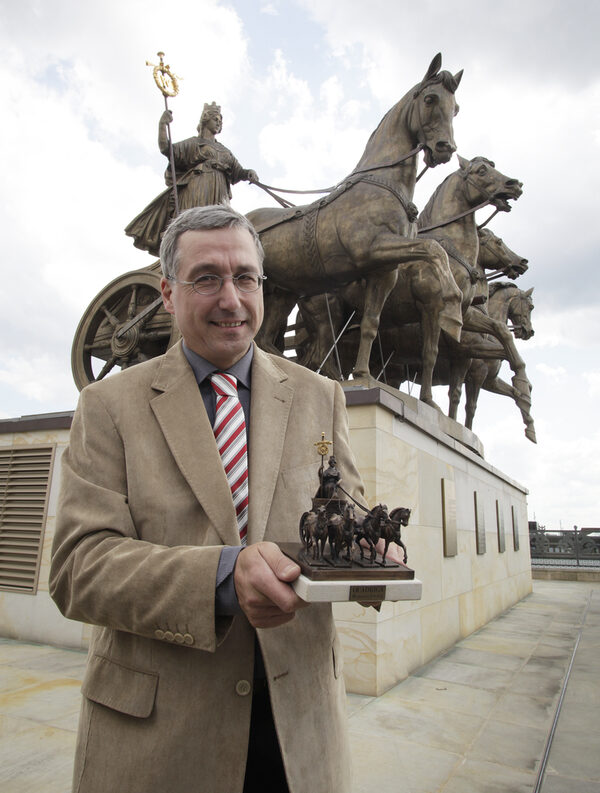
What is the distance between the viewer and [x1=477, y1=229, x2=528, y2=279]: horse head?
36.4 feet

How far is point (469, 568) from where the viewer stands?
23.6 feet

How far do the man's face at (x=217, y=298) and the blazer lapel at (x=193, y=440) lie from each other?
0.11 meters

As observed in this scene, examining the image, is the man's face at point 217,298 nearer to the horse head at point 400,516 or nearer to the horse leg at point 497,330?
the horse head at point 400,516

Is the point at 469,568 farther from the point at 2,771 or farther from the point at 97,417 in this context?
the point at 97,417

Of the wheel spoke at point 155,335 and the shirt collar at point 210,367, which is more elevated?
the wheel spoke at point 155,335

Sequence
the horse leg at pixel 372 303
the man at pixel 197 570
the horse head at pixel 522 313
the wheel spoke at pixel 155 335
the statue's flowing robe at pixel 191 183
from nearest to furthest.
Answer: the man at pixel 197 570 → the horse leg at pixel 372 303 → the statue's flowing robe at pixel 191 183 → the wheel spoke at pixel 155 335 → the horse head at pixel 522 313

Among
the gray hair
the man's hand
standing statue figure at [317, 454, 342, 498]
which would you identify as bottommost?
the man's hand

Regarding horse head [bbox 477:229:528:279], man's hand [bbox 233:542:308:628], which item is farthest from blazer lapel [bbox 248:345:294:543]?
horse head [bbox 477:229:528:279]

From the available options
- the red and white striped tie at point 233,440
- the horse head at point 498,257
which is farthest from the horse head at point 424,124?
the red and white striped tie at point 233,440

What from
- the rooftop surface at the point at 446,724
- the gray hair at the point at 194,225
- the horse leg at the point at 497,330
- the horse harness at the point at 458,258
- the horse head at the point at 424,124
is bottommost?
the rooftop surface at the point at 446,724

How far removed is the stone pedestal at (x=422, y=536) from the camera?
427cm

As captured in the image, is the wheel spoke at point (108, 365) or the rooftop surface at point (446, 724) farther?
the wheel spoke at point (108, 365)

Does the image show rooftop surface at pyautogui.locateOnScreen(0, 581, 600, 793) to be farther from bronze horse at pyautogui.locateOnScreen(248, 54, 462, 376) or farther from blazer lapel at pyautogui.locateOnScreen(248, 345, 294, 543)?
bronze horse at pyautogui.locateOnScreen(248, 54, 462, 376)

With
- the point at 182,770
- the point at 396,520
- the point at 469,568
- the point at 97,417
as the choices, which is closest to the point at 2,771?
the point at 182,770
